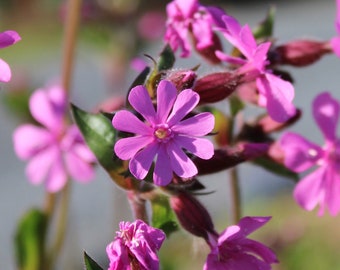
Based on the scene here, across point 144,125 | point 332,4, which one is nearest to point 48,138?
point 144,125

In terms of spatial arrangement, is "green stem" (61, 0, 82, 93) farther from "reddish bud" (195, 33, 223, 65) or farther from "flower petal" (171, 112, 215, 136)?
Answer: "flower petal" (171, 112, 215, 136)

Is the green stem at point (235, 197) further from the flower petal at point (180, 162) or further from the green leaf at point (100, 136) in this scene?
the flower petal at point (180, 162)

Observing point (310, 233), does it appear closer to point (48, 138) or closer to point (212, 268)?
point (48, 138)

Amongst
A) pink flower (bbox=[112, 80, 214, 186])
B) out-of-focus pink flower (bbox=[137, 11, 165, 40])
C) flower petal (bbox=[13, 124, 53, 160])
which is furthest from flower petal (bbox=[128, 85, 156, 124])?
out-of-focus pink flower (bbox=[137, 11, 165, 40])

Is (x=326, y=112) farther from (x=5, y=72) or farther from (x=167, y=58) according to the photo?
(x=5, y=72)

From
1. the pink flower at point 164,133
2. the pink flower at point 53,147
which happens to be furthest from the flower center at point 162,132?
the pink flower at point 53,147

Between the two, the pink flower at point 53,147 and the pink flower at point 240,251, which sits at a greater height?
the pink flower at point 240,251

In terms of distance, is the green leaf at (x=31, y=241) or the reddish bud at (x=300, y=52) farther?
the green leaf at (x=31, y=241)
